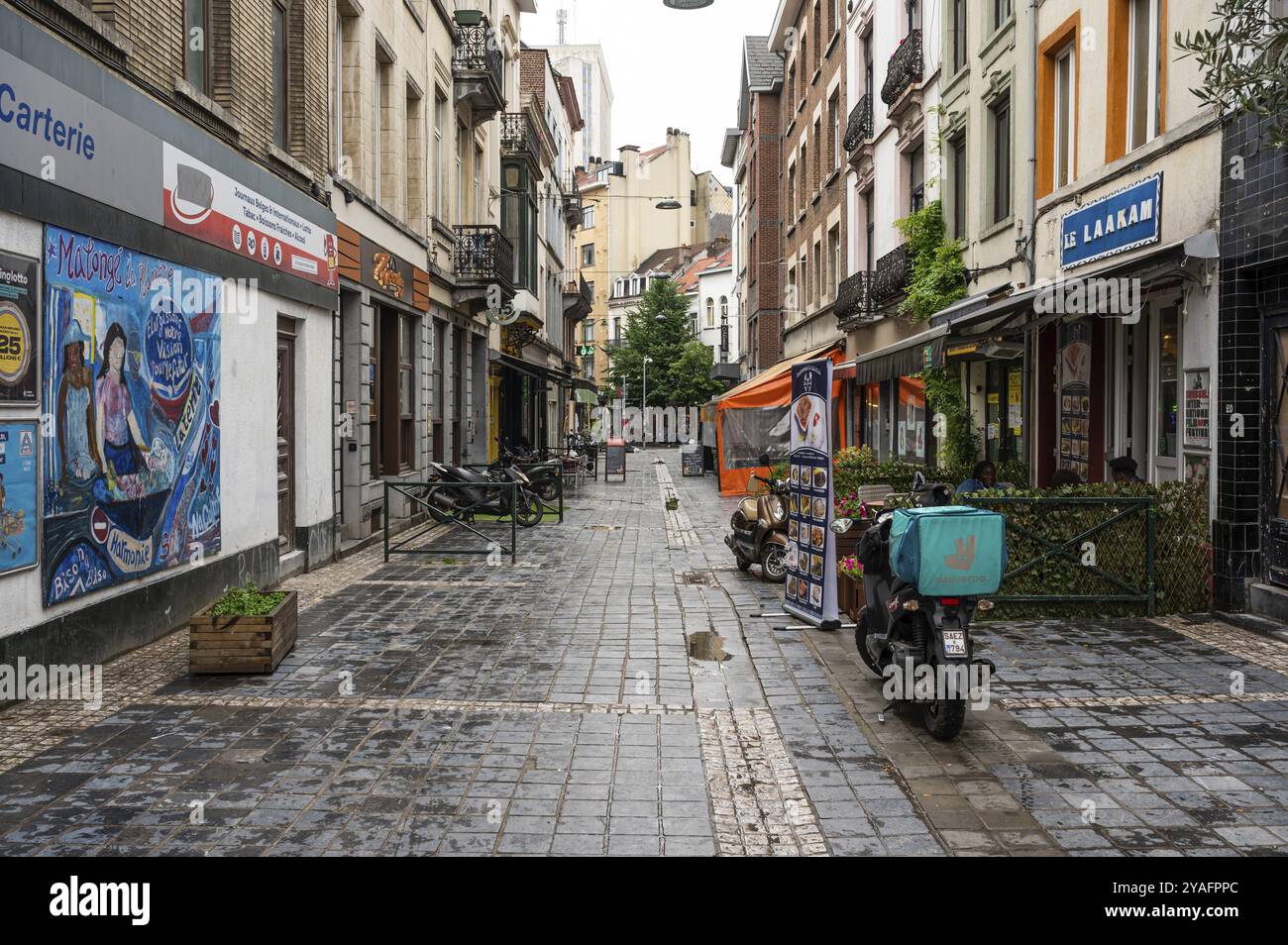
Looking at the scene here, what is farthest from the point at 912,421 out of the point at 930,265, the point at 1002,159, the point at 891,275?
the point at 1002,159

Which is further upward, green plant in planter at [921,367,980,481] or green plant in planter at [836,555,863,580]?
green plant in planter at [921,367,980,481]

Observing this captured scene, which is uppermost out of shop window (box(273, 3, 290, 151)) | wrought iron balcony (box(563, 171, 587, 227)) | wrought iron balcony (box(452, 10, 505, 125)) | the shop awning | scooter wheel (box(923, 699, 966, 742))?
wrought iron balcony (box(563, 171, 587, 227))

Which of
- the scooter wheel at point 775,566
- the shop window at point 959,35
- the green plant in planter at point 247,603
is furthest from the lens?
the shop window at point 959,35

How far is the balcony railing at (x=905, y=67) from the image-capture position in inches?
768

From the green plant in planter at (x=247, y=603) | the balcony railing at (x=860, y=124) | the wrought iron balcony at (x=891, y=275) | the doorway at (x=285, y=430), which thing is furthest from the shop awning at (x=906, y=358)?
the balcony railing at (x=860, y=124)

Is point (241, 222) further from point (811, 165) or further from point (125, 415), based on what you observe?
point (811, 165)

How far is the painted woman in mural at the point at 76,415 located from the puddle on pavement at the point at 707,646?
14.5ft

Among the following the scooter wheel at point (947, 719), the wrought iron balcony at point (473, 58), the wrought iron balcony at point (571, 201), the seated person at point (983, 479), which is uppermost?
the wrought iron balcony at point (571, 201)

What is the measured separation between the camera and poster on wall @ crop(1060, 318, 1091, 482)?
13.0 metres

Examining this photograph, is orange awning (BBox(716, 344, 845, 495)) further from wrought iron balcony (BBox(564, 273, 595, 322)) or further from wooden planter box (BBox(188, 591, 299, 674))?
wrought iron balcony (BBox(564, 273, 595, 322))

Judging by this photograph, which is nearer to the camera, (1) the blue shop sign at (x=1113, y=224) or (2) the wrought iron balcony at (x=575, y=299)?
(1) the blue shop sign at (x=1113, y=224)

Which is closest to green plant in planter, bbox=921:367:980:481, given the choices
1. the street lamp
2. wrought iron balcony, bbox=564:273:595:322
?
wrought iron balcony, bbox=564:273:595:322

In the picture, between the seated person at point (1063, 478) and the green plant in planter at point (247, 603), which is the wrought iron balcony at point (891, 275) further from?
the green plant in planter at point (247, 603)

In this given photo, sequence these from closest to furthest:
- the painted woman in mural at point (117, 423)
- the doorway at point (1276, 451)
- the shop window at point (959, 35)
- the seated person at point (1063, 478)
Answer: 1. the painted woman in mural at point (117, 423)
2. the doorway at point (1276, 451)
3. the seated person at point (1063, 478)
4. the shop window at point (959, 35)
